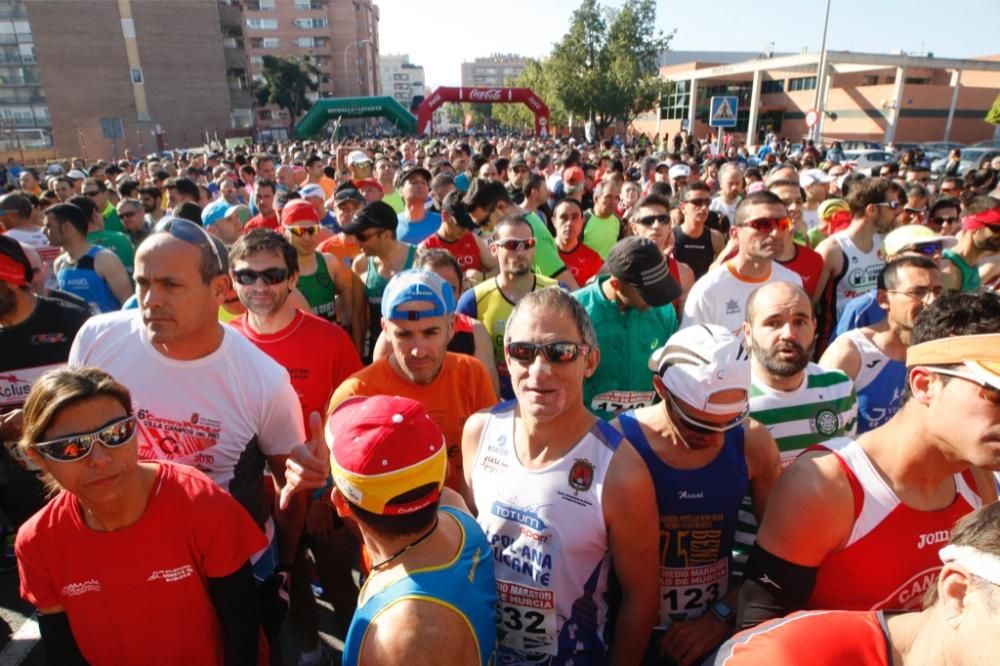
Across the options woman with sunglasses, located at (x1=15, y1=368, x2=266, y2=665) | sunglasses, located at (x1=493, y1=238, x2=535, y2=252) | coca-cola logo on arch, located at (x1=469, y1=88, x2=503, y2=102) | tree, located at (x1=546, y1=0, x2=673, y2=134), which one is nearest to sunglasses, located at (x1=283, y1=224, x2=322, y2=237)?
sunglasses, located at (x1=493, y1=238, x2=535, y2=252)

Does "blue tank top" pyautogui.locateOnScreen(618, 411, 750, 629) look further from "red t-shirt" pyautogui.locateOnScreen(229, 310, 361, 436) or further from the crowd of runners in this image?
"red t-shirt" pyautogui.locateOnScreen(229, 310, 361, 436)

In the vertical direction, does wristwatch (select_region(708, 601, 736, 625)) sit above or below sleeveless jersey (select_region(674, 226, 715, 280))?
below

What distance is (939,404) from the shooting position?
1.62 meters

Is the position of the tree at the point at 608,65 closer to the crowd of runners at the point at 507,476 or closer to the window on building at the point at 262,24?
the crowd of runners at the point at 507,476

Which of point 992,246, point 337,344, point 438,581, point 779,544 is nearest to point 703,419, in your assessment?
point 779,544

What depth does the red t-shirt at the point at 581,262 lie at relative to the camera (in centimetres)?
554

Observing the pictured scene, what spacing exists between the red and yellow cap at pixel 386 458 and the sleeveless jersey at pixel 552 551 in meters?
0.42

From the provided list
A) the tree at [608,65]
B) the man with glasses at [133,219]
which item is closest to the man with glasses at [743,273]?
the man with glasses at [133,219]

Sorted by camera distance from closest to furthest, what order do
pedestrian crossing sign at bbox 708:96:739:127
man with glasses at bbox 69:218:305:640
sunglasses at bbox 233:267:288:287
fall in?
A: 1. man with glasses at bbox 69:218:305:640
2. sunglasses at bbox 233:267:288:287
3. pedestrian crossing sign at bbox 708:96:739:127

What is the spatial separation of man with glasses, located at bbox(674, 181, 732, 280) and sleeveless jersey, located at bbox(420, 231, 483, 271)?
205 cm

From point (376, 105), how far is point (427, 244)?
111 feet

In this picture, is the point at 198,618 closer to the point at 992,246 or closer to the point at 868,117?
the point at 992,246

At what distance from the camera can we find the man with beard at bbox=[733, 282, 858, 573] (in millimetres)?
2621

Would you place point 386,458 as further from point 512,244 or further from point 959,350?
point 512,244
